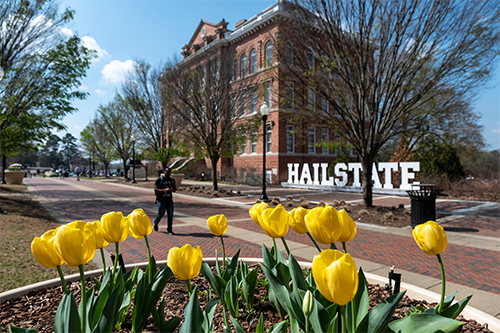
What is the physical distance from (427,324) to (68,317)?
5.13 ft

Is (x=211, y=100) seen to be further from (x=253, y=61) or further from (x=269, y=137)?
(x=253, y=61)

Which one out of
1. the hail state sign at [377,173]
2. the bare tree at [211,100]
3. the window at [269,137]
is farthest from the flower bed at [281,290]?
the window at [269,137]

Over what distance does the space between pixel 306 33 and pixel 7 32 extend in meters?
11.8

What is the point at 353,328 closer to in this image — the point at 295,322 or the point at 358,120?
the point at 295,322

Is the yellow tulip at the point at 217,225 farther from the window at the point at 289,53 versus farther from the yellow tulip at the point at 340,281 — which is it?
the window at the point at 289,53

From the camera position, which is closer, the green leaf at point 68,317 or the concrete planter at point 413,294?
the green leaf at point 68,317

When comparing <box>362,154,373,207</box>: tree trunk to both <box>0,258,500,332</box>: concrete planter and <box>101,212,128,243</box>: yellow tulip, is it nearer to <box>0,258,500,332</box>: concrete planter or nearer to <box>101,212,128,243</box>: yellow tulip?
<box>0,258,500,332</box>: concrete planter

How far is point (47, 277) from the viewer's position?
14.5 ft

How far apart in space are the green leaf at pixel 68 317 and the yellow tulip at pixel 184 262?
0.45 meters

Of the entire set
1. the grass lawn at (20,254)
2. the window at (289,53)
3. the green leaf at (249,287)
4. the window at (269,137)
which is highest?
the window at (289,53)

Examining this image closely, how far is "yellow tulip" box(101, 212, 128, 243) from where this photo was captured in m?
1.81

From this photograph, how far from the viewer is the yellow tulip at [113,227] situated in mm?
1814

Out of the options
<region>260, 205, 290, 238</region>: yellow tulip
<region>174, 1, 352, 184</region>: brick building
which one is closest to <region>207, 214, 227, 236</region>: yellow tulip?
<region>260, 205, 290, 238</region>: yellow tulip

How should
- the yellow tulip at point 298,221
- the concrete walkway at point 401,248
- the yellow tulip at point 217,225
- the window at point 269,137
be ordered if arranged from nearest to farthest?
the yellow tulip at point 298,221, the yellow tulip at point 217,225, the concrete walkway at point 401,248, the window at point 269,137
